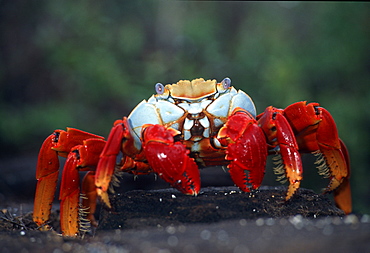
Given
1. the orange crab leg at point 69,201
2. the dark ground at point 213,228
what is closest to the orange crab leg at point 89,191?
the orange crab leg at point 69,201

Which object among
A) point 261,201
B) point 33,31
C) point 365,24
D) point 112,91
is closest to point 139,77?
point 112,91

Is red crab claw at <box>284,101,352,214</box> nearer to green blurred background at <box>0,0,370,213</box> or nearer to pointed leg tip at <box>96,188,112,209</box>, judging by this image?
pointed leg tip at <box>96,188,112,209</box>

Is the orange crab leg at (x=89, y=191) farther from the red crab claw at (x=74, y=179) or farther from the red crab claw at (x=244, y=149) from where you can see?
the red crab claw at (x=244, y=149)

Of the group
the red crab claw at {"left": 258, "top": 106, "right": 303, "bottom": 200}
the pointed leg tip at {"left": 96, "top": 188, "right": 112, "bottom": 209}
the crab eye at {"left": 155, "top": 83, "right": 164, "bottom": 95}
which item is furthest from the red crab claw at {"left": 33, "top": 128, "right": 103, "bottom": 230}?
the red crab claw at {"left": 258, "top": 106, "right": 303, "bottom": 200}

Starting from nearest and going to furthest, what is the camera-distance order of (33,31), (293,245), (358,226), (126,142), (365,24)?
(293,245), (358,226), (126,142), (365,24), (33,31)

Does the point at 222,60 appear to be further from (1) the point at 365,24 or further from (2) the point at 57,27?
(2) the point at 57,27
